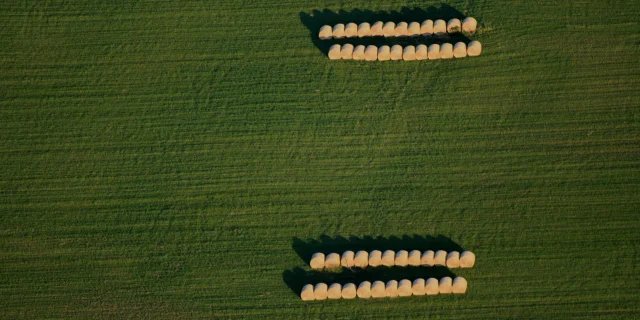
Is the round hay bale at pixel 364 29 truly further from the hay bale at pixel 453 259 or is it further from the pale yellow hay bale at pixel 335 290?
the pale yellow hay bale at pixel 335 290

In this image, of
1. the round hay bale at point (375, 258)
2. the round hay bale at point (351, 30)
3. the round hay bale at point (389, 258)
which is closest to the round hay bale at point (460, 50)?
the round hay bale at point (351, 30)

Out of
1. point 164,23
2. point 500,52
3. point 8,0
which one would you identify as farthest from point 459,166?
point 8,0

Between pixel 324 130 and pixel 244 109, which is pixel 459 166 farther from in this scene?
pixel 244 109

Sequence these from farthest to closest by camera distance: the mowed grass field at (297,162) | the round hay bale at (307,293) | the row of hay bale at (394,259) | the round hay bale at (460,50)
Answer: the round hay bale at (460,50)
the mowed grass field at (297,162)
the round hay bale at (307,293)
the row of hay bale at (394,259)

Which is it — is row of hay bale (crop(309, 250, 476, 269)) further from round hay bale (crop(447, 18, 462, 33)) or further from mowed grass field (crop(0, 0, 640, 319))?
round hay bale (crop(447, 18, 462, 33))

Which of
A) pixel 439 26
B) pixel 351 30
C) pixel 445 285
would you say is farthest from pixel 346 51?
pixel 445 285

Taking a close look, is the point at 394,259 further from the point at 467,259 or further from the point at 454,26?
the point at 454,26

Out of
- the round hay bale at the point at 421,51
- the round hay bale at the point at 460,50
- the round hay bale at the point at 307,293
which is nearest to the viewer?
the round hay bale at the point at 307,293

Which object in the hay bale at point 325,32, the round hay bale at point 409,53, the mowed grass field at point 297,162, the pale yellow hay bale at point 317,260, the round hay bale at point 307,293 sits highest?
the hay bale at point 325,32

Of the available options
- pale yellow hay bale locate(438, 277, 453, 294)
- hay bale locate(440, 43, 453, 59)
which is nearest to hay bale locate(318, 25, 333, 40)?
hay bale locate(440, 43, 453, 59)
